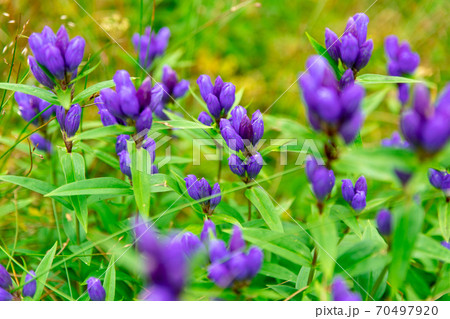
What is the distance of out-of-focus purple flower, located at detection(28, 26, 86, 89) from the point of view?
125 cm

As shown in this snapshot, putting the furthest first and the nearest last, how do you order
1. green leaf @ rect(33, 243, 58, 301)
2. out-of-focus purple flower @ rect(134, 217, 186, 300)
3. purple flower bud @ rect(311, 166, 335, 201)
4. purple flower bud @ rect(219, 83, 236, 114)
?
1. purple flower bud @ rect(219, 83, 236, 114)
2. green leaf @ rect(33, 243, 58, 301)
3. purple flower bud @ rect(311, 166, 335, 201)
4. out-of-focus purple flower @ rect(134, 217, 186, 300)

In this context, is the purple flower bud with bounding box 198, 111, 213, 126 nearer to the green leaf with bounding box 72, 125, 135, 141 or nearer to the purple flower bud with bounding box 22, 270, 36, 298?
the green leaf with bounding box 72, 125, 135, 141

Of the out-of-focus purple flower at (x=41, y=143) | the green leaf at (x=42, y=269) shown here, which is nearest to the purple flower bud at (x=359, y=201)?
the green leaf at (x=42, y=269)

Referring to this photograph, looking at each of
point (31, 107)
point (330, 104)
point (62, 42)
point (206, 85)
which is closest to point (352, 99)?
point (330, 104)

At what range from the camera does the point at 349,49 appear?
1291mm

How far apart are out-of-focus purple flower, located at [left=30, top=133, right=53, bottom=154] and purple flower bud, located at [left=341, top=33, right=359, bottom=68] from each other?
3.71 ft

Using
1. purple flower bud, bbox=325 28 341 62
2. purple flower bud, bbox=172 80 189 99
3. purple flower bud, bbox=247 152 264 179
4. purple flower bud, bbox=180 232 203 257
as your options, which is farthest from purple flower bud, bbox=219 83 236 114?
purple flower bud, bbox=180 232 203 257

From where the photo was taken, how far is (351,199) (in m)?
1.32

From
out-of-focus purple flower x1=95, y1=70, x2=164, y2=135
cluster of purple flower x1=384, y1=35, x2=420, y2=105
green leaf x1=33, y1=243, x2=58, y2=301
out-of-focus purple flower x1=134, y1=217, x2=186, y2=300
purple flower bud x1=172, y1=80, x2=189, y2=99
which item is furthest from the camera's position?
purple flower bud x1=172, y1=80, x2=189, y2=99

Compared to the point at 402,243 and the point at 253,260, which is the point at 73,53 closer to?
the point at 253,260

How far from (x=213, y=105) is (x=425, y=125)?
2.57 feet

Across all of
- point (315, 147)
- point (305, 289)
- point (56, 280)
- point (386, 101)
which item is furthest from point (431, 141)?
point (386, 101)

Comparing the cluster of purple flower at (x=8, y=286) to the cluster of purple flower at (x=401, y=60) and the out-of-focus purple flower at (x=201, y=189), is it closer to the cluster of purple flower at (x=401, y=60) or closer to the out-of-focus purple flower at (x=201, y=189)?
the out-of-focus purple flower at (x=201, y=189)
